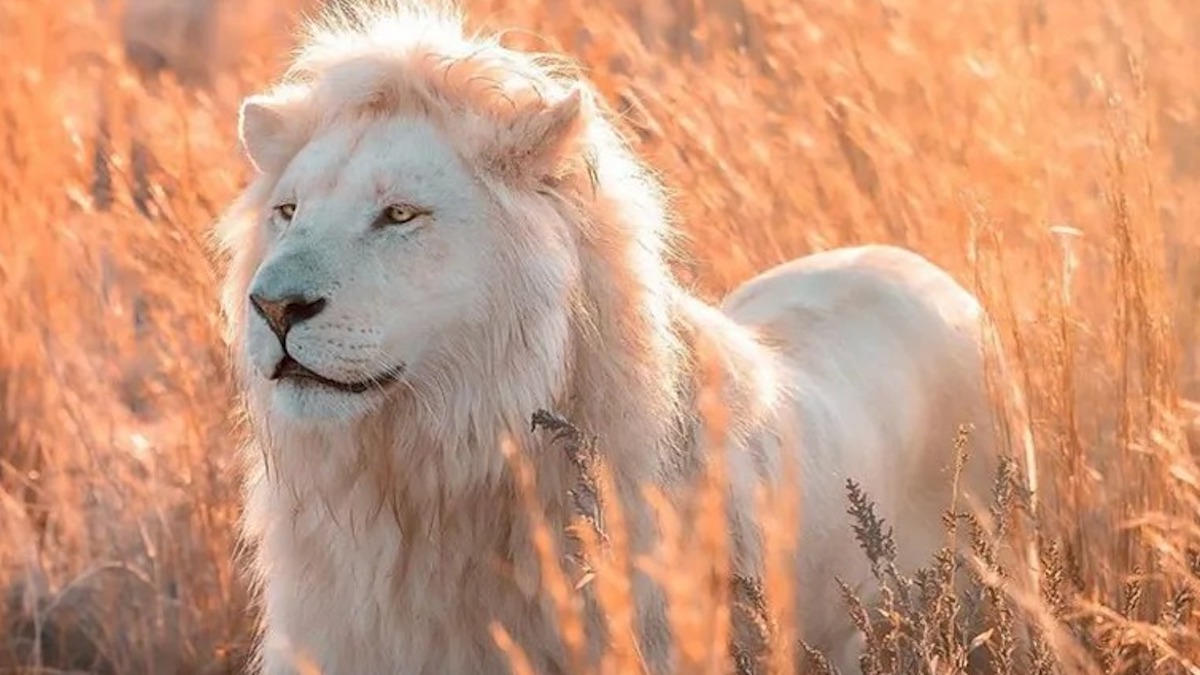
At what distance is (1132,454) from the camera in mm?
3510

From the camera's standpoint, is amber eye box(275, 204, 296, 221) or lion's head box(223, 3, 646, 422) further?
amber eye box(275, 204, 296, 221)

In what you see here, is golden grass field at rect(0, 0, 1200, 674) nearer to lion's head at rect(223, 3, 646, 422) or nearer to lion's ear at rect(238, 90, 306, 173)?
lion's head at rect(223, 3, 646, 422)

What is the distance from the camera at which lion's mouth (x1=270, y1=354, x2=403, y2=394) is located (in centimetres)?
306

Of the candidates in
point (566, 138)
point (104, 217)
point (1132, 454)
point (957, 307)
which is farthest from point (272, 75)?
point (1132, 454)

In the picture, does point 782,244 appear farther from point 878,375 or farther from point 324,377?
point 324,377

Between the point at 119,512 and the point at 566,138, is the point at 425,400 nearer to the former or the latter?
the point at 566,138

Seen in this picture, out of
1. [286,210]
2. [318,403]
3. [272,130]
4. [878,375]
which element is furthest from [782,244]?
[318,403]

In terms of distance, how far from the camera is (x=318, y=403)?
10.1ft

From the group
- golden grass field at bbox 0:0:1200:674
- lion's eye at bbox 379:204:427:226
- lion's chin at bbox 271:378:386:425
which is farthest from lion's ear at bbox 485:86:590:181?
golden grass field at bbox 0:0:1200:674

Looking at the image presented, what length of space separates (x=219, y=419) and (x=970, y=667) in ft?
5.61

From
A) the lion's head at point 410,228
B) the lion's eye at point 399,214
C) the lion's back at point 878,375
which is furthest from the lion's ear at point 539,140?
the lion's back at point 878,375

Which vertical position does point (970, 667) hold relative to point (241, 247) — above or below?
below

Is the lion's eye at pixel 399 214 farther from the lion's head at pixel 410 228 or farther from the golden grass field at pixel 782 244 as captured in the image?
the golden grass field at pixel 782 244

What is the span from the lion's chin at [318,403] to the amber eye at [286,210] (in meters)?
0.31
